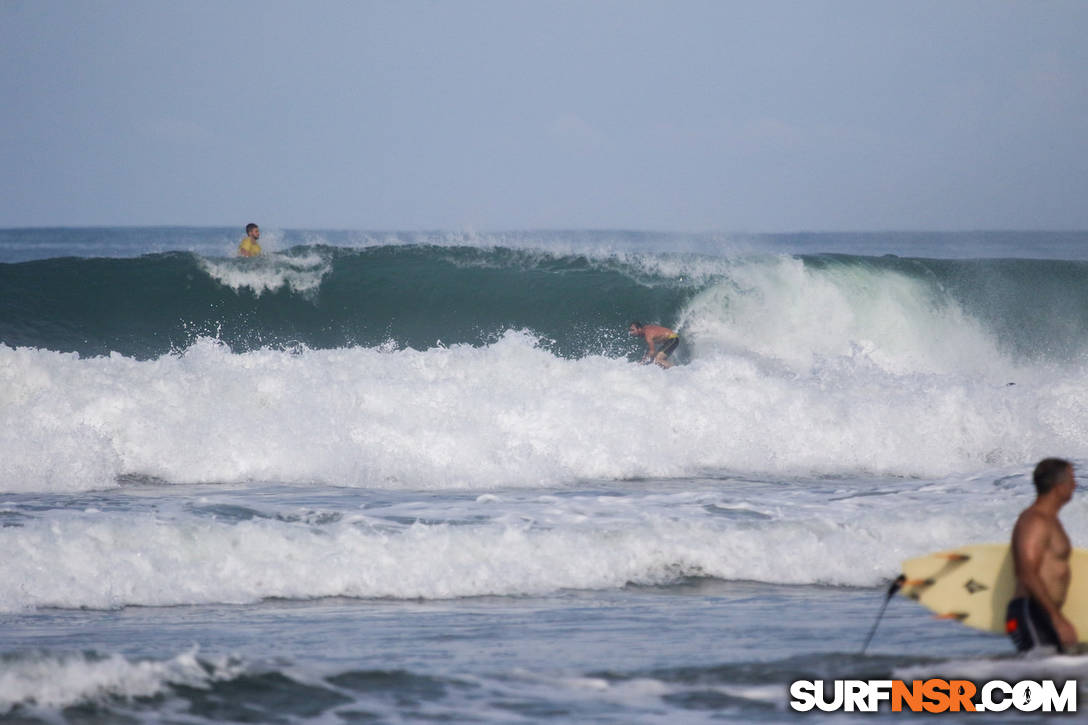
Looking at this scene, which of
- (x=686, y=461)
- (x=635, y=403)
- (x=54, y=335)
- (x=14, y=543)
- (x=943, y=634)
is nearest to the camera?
(x=943, y=634)

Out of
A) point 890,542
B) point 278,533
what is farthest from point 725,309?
point 278,533

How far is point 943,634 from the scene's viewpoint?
6.58m

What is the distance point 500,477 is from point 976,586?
6.23 metres

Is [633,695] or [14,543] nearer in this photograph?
[633,695]

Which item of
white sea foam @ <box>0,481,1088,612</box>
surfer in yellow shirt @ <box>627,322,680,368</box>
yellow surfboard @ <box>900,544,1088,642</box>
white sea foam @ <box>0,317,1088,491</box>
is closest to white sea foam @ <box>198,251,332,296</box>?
white sea foam @ <box>0,317,1088,491</box>

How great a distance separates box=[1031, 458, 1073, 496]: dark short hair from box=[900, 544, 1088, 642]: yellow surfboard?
351 millimetres

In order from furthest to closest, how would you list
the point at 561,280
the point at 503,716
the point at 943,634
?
the point at 561,280, the point at 943,634, the point at 503,716

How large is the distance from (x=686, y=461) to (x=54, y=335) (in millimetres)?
10589

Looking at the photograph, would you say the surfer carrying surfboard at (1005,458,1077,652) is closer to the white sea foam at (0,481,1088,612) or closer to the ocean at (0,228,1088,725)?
the ocean at (0,228,1088,725)

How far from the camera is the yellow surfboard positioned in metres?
5.64

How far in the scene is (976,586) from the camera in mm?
5734

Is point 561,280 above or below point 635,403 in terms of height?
above

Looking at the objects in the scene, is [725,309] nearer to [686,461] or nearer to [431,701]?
[686,461]

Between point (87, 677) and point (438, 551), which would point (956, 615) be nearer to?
point (438, 551)
